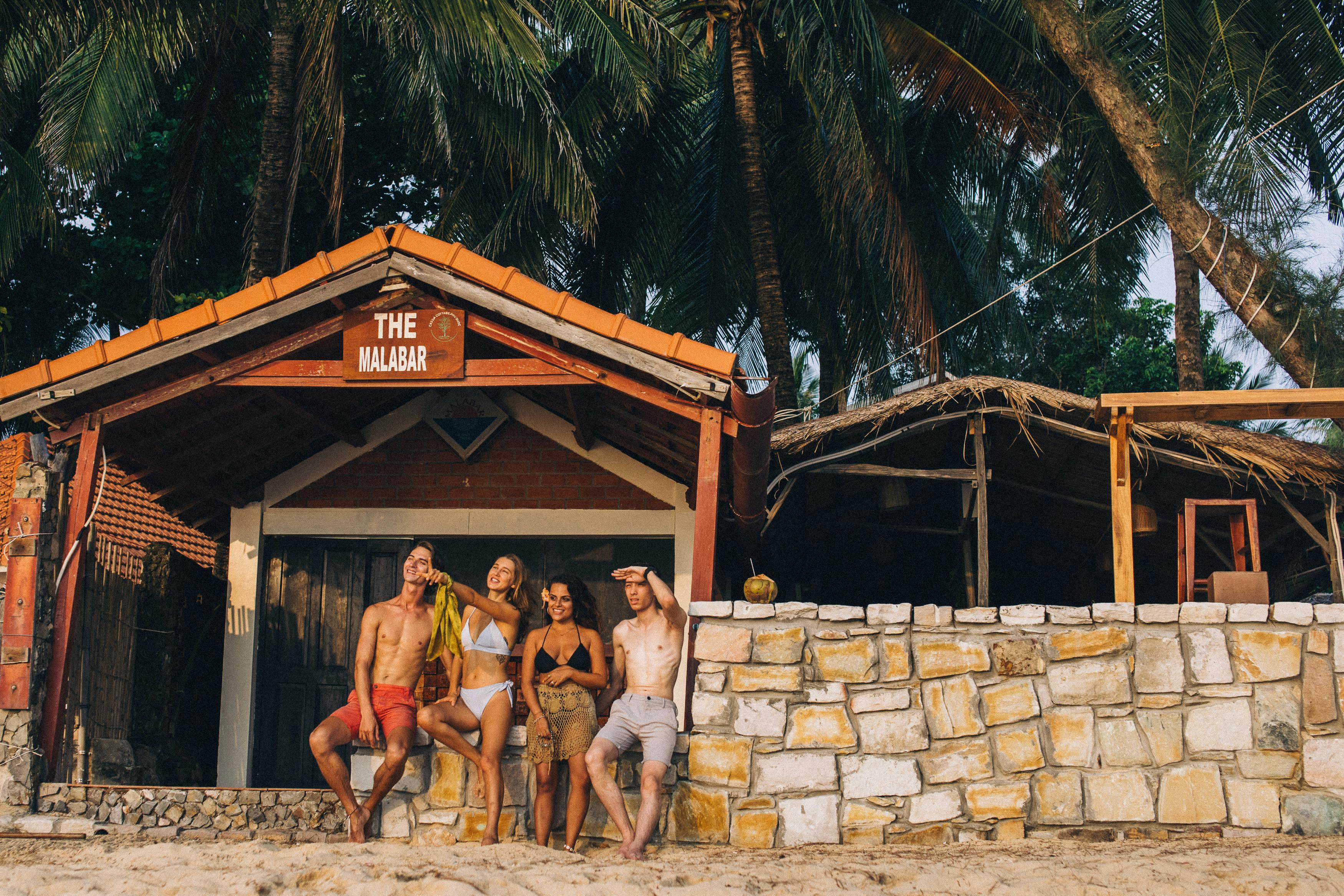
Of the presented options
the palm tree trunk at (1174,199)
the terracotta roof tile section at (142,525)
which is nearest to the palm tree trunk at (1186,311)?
the palm tree trunk at (1174,199)

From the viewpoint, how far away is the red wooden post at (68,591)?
698 centimetres

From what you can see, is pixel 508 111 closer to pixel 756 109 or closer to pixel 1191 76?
pixel 756 109

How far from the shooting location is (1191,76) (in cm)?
1001

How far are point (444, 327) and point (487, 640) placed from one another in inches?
75.7

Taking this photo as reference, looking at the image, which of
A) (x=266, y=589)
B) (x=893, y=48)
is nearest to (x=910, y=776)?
(x=266, y=589)

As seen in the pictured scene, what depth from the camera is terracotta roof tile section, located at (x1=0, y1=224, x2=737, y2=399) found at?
23.0ft

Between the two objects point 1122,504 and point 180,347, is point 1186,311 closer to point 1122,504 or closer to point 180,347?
point 1122,504

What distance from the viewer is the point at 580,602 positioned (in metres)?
6.72

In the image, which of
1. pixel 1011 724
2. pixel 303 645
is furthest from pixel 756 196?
pixel 1011 724

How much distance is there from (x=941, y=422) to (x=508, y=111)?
5.29 metres

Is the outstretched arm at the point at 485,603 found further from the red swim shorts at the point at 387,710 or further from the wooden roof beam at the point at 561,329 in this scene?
the wooden roof beam at the point at 561,329

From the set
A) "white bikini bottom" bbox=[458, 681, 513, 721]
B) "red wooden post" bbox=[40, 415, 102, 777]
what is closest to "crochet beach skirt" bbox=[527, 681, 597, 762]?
"white bikini bottom" bbox=[458, 681, 513, 721]

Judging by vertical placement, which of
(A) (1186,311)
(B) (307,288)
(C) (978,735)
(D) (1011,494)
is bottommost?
(C) (978,735)

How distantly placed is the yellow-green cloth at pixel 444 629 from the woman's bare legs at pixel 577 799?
1.02 metres
